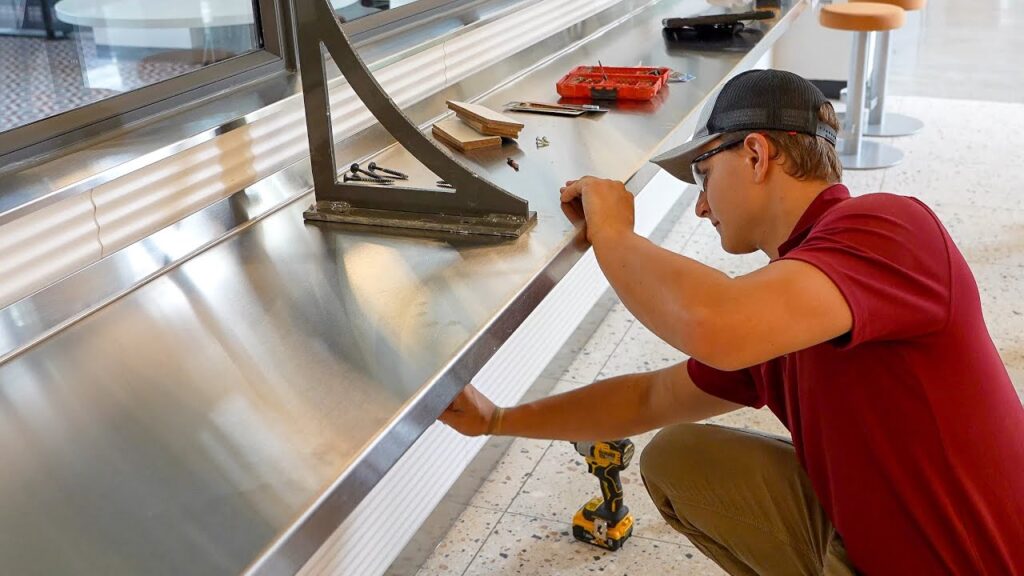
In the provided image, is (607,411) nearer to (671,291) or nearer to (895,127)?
(671,291)

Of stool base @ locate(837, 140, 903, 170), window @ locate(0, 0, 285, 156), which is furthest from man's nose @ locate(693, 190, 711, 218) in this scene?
stool base @ locate(837, 140, 903, 170)

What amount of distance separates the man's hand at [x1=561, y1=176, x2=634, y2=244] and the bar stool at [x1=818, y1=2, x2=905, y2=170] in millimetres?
3520

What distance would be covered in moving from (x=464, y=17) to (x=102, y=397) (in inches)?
64.5

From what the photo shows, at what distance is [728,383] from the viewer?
170cm

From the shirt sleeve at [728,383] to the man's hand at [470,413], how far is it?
34cm

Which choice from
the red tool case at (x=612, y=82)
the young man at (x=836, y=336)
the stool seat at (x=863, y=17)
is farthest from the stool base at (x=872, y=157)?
the young man at (x=836, y=336)

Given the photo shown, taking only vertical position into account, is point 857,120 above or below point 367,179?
below

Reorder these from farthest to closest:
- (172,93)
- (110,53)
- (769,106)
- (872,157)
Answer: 1. (872,157)
2. (110,53)
3. (172,93)
4. (769,106)

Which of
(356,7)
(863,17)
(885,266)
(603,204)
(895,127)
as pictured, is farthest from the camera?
(895,127)

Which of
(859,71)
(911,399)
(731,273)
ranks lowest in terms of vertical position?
(731,273)

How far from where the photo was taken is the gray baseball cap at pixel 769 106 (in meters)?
1.43

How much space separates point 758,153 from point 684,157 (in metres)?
0.15

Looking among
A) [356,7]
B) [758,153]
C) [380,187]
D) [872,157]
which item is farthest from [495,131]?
[872,157]

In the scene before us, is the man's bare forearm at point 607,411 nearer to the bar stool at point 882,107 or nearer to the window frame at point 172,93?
the window frame at point 172,93
